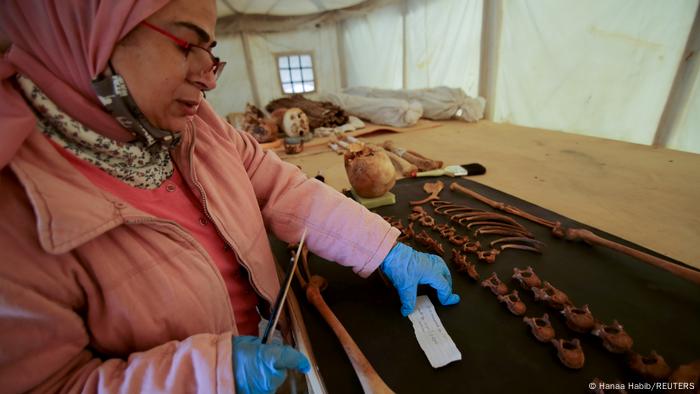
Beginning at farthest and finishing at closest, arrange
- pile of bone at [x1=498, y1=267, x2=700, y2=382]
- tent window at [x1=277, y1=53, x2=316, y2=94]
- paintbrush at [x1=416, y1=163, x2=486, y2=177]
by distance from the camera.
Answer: tent window at [x1=277, y1=53, x2=316, y2=94]
paintbrush at [x1=416, y1=163, x2=486, y2=177]
pile of bone at [x1=498, y1=267, x2=700, y2=382]

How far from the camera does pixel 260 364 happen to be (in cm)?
63

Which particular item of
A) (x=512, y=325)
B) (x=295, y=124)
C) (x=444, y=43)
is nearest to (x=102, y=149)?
(x=512, y=325)

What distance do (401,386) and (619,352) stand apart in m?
0.57

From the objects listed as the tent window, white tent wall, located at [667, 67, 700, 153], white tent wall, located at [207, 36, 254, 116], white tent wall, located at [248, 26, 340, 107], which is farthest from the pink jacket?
the tent window

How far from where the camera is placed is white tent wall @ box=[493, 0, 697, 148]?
7.52 feet

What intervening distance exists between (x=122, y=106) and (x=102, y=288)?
38 centimetres

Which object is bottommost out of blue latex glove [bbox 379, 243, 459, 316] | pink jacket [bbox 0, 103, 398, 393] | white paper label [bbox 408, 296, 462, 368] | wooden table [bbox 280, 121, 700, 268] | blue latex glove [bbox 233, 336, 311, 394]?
wooden table [bbox 280, 121, 700, 268]

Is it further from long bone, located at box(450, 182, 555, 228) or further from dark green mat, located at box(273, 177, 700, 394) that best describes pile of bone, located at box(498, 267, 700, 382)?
long bone, located at box(450, 182, 555, 228)

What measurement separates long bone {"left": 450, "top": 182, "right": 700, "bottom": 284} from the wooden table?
0.73ft

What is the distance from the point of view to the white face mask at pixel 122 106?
2.00ft

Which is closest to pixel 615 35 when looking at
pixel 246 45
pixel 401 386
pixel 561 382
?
pixel 561 382

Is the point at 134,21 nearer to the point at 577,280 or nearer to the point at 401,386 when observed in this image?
the point at 401,386

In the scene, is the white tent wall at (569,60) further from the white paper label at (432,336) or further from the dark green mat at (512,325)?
the white paper label at (432,336)

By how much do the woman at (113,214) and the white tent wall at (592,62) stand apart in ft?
10.5
